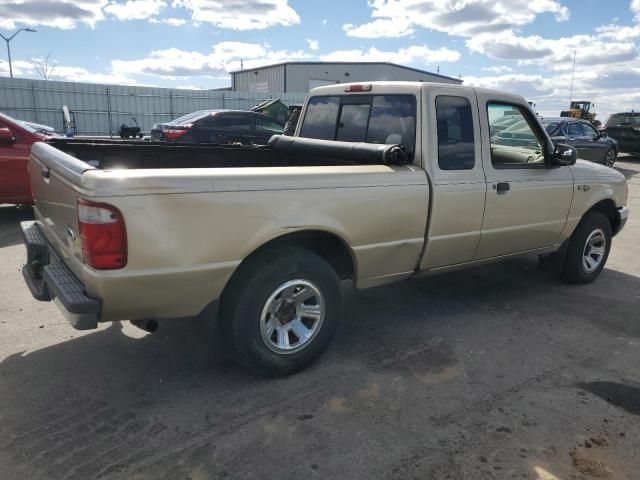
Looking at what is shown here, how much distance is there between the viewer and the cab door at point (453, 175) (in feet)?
12.3

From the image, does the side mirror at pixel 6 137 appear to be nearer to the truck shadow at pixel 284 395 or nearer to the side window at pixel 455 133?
the truck shadow at pixel 284 395

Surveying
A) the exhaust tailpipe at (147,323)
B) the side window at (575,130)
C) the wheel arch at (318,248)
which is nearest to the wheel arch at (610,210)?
the wheel arch at (318,248)

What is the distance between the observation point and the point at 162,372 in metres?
3.40

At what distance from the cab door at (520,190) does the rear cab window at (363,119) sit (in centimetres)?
68

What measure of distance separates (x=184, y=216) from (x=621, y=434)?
8.72 ft

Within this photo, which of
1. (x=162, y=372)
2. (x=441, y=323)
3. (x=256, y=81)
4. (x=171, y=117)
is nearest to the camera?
(x=162, y=372)

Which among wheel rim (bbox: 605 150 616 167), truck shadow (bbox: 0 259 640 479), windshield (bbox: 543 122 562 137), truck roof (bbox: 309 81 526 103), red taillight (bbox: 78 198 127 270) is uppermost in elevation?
truck roof (bbox: 309 81 526 103)

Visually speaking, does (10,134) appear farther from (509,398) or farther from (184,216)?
(509,398)

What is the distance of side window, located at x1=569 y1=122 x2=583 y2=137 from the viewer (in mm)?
14266

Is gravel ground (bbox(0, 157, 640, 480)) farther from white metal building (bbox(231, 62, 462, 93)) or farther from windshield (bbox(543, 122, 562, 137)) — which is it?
white metal building (bbox(231, 62, 462, 93))

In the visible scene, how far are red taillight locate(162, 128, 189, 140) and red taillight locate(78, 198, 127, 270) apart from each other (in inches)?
440

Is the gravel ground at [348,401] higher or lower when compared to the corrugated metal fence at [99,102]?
lower

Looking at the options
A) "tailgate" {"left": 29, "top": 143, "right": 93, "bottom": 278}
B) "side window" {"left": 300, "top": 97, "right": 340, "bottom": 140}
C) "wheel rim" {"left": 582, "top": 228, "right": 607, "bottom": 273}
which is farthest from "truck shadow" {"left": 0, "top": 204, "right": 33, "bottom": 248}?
"wheel rim" {"left": 582, "top": 228, "right": 607, "bottom": 273}

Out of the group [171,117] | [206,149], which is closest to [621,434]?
[206,149]
